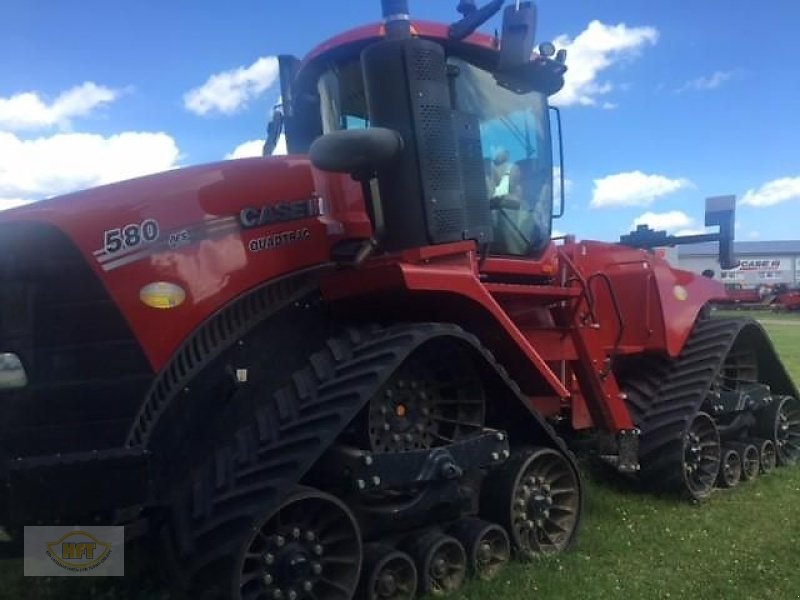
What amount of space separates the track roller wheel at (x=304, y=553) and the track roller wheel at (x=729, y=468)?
13.0 ft

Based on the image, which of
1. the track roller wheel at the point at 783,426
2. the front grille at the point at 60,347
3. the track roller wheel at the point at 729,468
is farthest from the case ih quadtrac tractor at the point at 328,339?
the track roller wheel at the point at 783,426

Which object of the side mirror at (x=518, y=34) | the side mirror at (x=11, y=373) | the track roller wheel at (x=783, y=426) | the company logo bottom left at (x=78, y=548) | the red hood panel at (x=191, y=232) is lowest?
the track roller wheel at (x=783, y=426)

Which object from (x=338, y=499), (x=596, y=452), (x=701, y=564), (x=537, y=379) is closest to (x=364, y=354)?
(x=338, y=499)

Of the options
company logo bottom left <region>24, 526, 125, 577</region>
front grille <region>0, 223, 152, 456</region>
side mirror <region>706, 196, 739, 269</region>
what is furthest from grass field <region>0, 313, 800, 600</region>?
side mirror <region>706, 196, 739, 269</region>

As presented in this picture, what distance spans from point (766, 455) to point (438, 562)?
14.3 feet

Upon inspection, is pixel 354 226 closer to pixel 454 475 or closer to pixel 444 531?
pixel 454 475

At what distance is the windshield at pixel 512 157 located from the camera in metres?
5.02

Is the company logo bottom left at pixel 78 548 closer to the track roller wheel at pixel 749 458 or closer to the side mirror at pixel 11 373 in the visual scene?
the side mirror at pixel 11 373

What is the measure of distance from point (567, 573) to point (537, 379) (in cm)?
106

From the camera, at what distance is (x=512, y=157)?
5.40 m

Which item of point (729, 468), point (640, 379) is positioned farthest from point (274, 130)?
point (729, 468)

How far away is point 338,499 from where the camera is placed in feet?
12.3

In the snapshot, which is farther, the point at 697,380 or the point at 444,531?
the point at 697,380

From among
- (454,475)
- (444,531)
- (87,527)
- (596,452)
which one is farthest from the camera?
(596,452)
